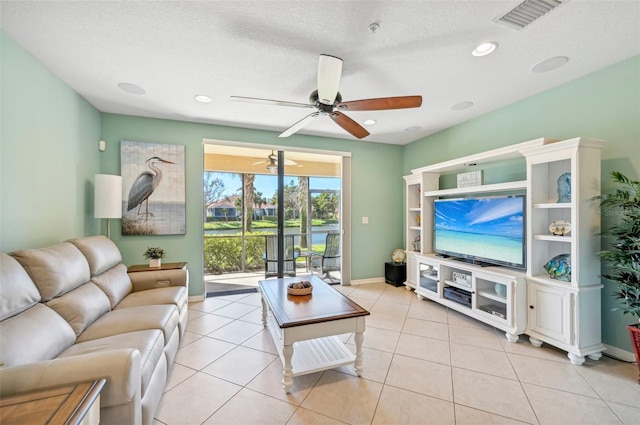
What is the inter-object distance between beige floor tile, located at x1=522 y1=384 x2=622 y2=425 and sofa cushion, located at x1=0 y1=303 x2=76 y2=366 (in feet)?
9.72

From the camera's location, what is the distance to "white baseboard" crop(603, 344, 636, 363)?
230 cm

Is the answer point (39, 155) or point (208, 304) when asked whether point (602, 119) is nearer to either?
point (208, 304)

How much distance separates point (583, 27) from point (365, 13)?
5.27 ft

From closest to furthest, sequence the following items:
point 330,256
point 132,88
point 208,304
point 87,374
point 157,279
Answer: point 87,374 → point 132,88 → point 157,279 → point 208,304 → point 330,256

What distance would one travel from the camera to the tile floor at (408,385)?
1.73 m

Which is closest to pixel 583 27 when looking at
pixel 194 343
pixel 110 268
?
pixel 194 343

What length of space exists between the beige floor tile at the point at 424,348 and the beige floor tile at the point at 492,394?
0.22m

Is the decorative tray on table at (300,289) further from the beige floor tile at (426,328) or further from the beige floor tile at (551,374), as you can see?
the beige floor tile at (551,374)

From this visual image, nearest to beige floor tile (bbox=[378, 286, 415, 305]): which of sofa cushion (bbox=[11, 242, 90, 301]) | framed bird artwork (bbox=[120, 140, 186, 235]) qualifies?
framed bird artwork (bbox=[120, 140, 186, 235])

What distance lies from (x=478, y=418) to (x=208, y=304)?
11.1ft

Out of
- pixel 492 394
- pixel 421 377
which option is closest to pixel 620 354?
pixel 492 394

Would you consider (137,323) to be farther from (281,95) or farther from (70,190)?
(281,95)

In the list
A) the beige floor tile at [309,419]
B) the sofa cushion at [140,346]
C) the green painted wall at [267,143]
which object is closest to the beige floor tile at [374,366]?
the beige floor tile at [309,419]

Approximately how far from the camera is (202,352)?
2.52 metres
